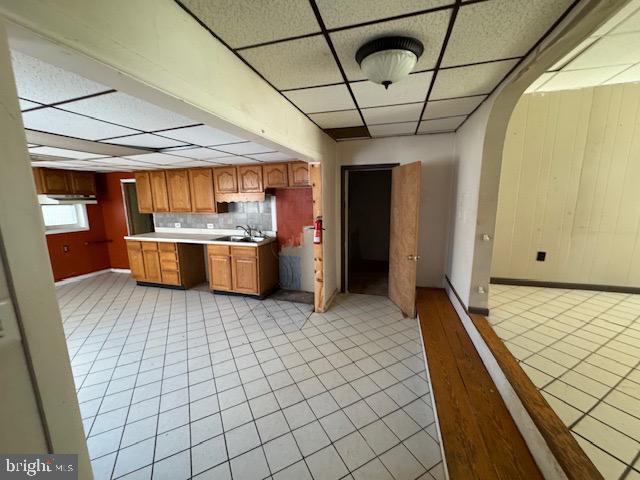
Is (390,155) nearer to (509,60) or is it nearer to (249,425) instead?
(509,60)

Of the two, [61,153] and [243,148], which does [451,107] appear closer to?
[243,148]

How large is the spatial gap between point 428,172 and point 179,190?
3.91 m

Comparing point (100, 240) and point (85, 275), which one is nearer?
point (85, 275)

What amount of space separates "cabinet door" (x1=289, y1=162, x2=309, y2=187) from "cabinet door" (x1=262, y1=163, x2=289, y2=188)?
0.26ft

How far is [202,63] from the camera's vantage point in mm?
Result: 1133

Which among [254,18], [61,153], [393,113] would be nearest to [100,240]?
[61,153]

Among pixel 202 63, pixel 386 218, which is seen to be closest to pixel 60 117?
pixel 202 63

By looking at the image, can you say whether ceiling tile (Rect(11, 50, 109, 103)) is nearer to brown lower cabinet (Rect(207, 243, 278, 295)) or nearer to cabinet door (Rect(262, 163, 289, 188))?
cabinet door (Rect(262, 163, 289, 188))

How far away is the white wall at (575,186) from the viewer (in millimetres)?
2441

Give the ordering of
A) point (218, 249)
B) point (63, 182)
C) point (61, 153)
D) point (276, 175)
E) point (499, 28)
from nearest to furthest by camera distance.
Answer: point (499, 28)
point (61, 153)
point (276, 175)
point (218, 249)
point (63, 182)

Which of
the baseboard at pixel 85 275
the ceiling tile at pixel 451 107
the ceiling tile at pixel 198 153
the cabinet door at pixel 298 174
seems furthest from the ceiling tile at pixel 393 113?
the baseboard at pixel 85 275

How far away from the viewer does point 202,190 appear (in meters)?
4.06

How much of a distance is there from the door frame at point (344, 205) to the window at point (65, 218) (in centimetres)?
503

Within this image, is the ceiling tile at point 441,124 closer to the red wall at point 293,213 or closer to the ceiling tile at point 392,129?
the ceiling tile at point 392,129
